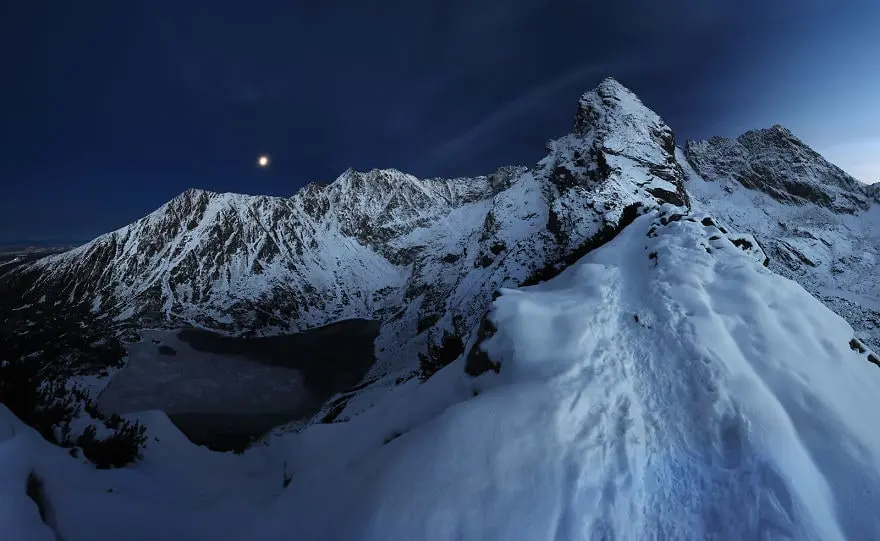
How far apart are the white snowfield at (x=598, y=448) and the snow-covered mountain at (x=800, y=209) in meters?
114

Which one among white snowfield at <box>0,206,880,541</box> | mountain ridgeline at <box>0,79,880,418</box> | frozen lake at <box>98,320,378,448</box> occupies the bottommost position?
frozen lake at <box>98,320,378,448</box>

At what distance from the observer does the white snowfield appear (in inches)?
270

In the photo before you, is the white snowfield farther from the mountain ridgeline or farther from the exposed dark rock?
the mountain ridgeline

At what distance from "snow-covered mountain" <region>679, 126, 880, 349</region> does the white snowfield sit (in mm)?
114315

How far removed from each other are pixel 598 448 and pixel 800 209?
664 ft

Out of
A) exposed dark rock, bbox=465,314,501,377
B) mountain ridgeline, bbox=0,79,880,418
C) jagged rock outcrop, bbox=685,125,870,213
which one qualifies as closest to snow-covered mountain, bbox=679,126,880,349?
jagged rock outcrop, bbox=685,125,870,213

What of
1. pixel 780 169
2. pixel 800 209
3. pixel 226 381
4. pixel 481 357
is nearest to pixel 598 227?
pixel 481 357

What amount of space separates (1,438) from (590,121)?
120261mm

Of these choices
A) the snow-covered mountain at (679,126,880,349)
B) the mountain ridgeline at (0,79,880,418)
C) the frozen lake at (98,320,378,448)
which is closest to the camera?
the mountain ridgeline at (0,79,880,418)

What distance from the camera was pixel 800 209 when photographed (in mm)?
152125

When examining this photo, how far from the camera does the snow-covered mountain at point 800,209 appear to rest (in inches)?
4429

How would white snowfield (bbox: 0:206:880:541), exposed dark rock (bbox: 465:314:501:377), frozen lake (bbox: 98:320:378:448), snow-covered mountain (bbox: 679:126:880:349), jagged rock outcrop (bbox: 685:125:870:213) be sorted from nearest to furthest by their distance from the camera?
white snowfield (bbox: 0:206:880:541), exposed dark rock (bbox: 465:314:501:377), frozen lake (bbox: 98:320:378:448), snow-covered mountain (bbox: 679:126:880:349), jagged rock outcrop (bbox: 685:125:870:213)

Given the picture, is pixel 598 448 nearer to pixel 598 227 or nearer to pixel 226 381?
pixel 598 227

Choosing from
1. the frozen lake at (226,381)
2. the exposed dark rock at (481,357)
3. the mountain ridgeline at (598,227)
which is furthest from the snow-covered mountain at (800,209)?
the frozen lake at (226,381)
